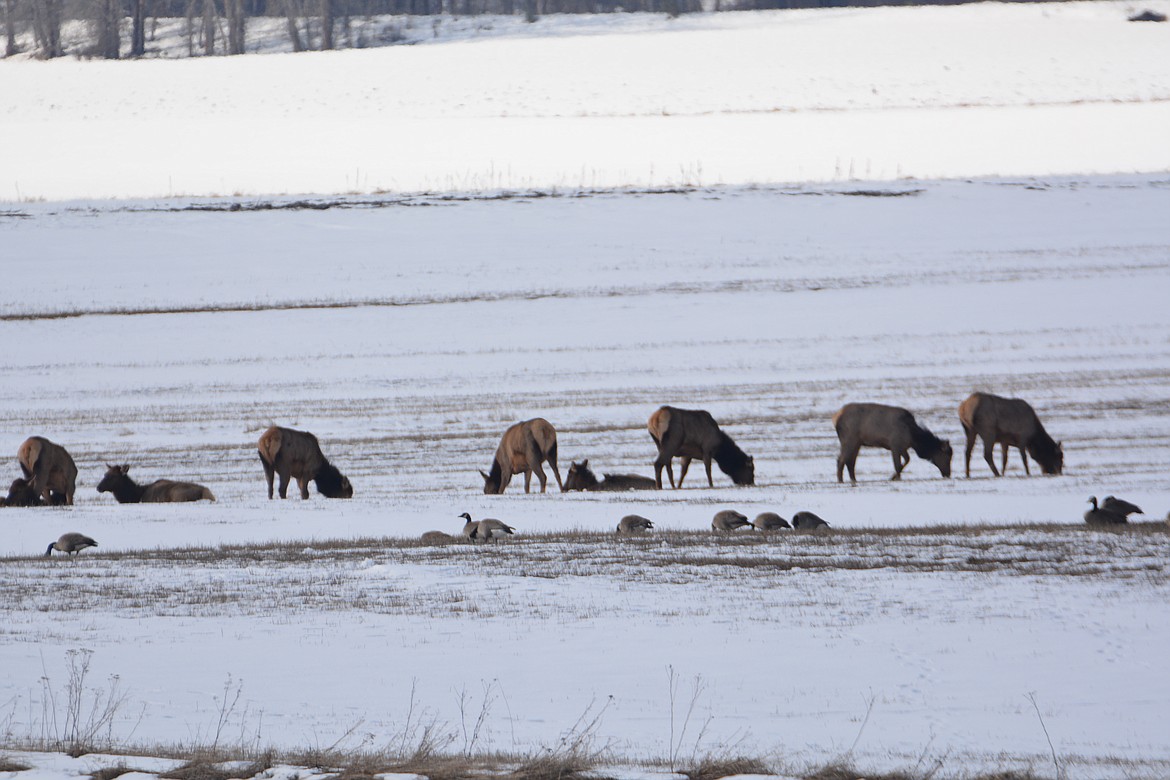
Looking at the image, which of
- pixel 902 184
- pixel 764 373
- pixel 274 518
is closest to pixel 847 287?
pixel 764 373

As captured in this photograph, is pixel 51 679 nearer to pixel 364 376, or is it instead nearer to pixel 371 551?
pixel 371 551

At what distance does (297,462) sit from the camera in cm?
1834

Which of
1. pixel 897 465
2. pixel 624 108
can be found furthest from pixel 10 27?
pixel 897 465

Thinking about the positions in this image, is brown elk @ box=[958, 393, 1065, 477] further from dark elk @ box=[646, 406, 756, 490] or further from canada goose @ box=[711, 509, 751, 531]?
canada goose @ box=[711, 509, 751, 531]

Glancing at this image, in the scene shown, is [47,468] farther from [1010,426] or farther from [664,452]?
[1010,426]

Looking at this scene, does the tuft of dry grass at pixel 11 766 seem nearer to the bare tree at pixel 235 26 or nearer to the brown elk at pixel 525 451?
the brown elk at pixel 525 451

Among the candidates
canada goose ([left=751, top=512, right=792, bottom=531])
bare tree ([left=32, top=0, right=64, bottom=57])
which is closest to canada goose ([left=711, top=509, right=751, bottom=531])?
canada goose ([left=751, top=512, right=792, bottom=531])

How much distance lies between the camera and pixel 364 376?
27562 mm

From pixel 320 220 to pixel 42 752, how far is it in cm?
3829

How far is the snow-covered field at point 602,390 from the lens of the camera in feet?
26.0

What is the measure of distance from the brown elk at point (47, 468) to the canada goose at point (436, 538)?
21.6ft

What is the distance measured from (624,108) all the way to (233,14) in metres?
32.3

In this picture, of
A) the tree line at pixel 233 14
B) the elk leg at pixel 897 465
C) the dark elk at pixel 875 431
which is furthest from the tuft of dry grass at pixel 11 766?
the tree line at pixel 233 14

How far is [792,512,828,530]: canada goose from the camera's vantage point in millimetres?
13270
